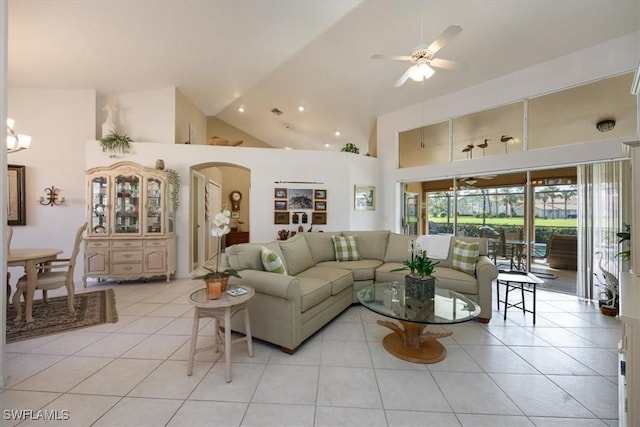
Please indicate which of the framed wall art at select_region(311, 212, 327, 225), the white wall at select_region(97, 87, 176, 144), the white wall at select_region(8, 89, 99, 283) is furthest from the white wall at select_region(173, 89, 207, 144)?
the framed wall art at select_region(311, 212, 327, 225)

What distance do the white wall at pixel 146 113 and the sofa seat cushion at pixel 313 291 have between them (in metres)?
4.27

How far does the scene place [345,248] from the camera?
4.11m

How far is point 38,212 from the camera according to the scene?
4.61 m

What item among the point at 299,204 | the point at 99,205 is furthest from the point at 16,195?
the point at 299,204

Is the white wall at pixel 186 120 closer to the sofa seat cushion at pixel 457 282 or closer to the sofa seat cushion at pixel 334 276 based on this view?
the sofa seat cushion at pixel 334 276

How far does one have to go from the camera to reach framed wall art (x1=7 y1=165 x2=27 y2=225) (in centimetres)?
444

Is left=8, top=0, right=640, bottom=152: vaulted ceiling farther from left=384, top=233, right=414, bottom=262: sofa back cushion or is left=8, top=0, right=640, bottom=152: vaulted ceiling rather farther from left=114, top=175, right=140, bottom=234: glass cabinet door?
left=384, top=233, right=414, bottom=262: sofa back cushion

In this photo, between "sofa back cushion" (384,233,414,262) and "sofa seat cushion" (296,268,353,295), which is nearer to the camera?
"sofa seat cushion" (296,268,353,295)

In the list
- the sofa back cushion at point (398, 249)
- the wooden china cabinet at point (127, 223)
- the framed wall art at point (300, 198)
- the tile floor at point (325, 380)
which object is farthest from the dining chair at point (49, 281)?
the sofa back cushion at point (398, 249)

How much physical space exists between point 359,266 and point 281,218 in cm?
238

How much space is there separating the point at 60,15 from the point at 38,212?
341 cm

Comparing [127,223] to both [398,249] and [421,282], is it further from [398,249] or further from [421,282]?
[421,282]

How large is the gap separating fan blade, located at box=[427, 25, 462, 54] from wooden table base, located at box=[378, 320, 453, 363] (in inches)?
105

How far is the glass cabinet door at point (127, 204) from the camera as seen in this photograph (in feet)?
14.7
